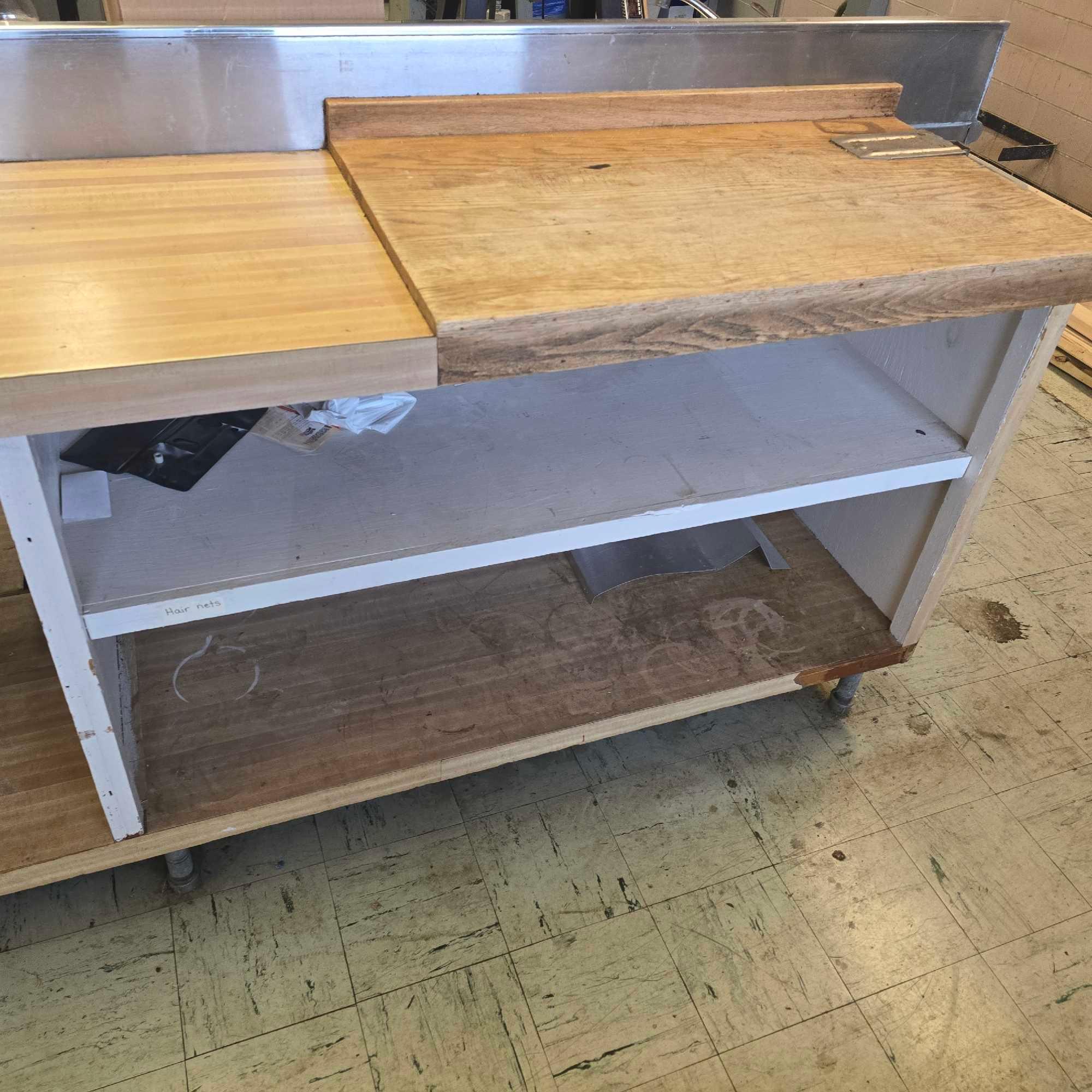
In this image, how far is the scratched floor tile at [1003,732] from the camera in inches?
62.1

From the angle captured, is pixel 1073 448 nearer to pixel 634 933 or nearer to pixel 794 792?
pixel 794 792

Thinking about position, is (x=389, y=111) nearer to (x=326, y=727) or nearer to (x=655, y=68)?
(x=655, y=68)

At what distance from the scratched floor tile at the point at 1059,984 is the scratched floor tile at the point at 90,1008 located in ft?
3.49

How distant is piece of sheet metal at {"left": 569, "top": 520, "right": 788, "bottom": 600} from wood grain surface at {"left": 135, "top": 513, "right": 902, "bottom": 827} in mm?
21

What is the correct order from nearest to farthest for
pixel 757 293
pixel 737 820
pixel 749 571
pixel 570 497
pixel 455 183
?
pixel 757 293 → pixel 455 183 → pixel 570 497 → pixel 737 820 → pixel 749 571

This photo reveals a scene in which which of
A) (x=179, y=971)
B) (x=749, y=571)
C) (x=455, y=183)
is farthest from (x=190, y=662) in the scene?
(x=749, y=571)

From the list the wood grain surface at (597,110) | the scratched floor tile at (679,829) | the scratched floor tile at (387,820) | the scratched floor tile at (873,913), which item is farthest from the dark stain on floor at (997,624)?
the scratched floor tile at (387,820)

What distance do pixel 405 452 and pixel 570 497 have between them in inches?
8.7

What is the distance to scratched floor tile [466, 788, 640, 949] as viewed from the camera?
131 centimetres

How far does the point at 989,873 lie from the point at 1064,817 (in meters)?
0.19

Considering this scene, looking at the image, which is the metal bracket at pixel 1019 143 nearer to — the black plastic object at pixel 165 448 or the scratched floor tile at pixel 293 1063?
the black plastic object at pixel 165 448

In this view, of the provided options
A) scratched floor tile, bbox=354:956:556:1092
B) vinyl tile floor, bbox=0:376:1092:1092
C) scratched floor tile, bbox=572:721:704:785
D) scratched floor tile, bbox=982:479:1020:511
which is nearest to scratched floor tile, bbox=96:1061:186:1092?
vinyl tile floor, bbox=0:376:1092:1092

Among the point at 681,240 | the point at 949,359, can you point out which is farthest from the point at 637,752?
the point at 681,240

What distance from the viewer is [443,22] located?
1.12 meters
